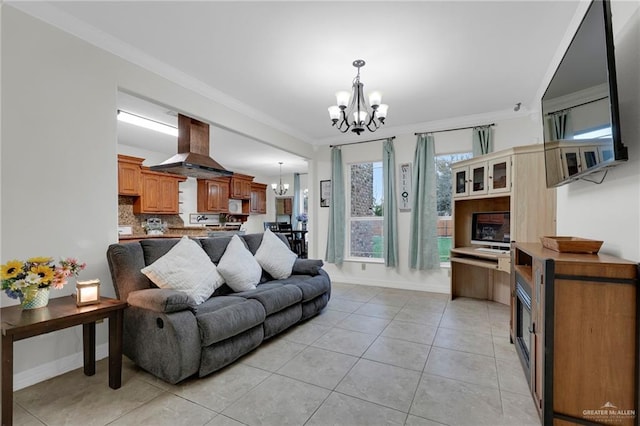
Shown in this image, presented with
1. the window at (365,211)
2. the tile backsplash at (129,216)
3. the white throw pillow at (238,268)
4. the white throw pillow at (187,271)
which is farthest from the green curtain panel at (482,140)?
the tile backsplash at (129,216)

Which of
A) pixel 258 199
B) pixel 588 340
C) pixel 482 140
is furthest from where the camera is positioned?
pixel 258 199

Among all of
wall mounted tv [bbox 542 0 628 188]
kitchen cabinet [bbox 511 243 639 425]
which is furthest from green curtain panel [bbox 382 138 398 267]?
kitchen cabinet [bbox 511 243 639 425]

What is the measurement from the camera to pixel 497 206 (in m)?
4.15

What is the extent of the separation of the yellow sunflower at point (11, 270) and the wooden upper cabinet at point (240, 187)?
6488 millimetres

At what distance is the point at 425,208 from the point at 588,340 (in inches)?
128

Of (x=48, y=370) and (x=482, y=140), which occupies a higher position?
(x=482, y=140)

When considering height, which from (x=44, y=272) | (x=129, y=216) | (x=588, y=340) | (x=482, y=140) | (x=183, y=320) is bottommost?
(x=183, y=320)

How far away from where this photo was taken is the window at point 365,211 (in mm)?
5250

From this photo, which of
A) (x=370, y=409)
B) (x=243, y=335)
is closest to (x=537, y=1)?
(x=370, y=409)

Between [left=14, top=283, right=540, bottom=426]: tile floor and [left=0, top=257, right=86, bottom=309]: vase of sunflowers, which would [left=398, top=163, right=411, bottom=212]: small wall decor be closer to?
[left=14, top=283, right=540, bottom=426]: tile floor

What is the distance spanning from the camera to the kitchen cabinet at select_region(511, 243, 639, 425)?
1.33 meters

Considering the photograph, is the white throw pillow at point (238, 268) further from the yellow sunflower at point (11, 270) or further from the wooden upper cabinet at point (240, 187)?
the wooden upper cabinet at point (240, 187)

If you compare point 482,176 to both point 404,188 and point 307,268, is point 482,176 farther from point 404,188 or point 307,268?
point 307,268

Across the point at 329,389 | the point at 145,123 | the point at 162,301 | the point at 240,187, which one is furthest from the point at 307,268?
the point at 240,187
